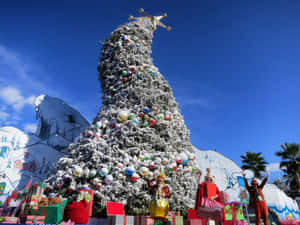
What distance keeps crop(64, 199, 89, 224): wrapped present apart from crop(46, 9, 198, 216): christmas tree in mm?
392

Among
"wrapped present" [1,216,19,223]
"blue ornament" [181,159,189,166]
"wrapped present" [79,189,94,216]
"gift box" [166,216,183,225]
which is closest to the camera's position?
"wrapped present" [1,216,19,223]

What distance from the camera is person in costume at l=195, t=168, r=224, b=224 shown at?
17.2 ft

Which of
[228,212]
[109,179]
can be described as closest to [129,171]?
[109,179]

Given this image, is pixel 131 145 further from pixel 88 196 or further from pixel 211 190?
pixel 211 190

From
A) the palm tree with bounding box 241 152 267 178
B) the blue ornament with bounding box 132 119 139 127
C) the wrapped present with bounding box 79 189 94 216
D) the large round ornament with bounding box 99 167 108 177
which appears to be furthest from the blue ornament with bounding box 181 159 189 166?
the palm tree with bounding box 241 152 267 178

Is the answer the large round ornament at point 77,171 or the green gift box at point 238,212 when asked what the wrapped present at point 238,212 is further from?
the large round ornament at point 77,171

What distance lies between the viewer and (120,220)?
4879 millimetres

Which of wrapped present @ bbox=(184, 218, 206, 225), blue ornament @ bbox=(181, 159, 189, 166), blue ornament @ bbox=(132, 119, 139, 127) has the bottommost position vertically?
wrapped present @ bbox=(184, 218, 206, 225)

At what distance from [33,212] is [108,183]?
178 cm

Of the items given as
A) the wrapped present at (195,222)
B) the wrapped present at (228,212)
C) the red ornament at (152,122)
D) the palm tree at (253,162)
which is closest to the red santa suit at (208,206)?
the wrapped present at (195,222)

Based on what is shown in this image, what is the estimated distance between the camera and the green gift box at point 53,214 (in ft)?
16.0

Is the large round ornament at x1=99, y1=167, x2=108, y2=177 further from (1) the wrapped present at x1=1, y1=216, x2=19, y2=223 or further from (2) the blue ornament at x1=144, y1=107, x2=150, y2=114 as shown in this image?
(2) the blue ornament at x1=144, y1=107, x2=150, y2=114

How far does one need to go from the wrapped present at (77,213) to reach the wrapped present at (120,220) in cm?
64

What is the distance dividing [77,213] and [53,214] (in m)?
0.55
